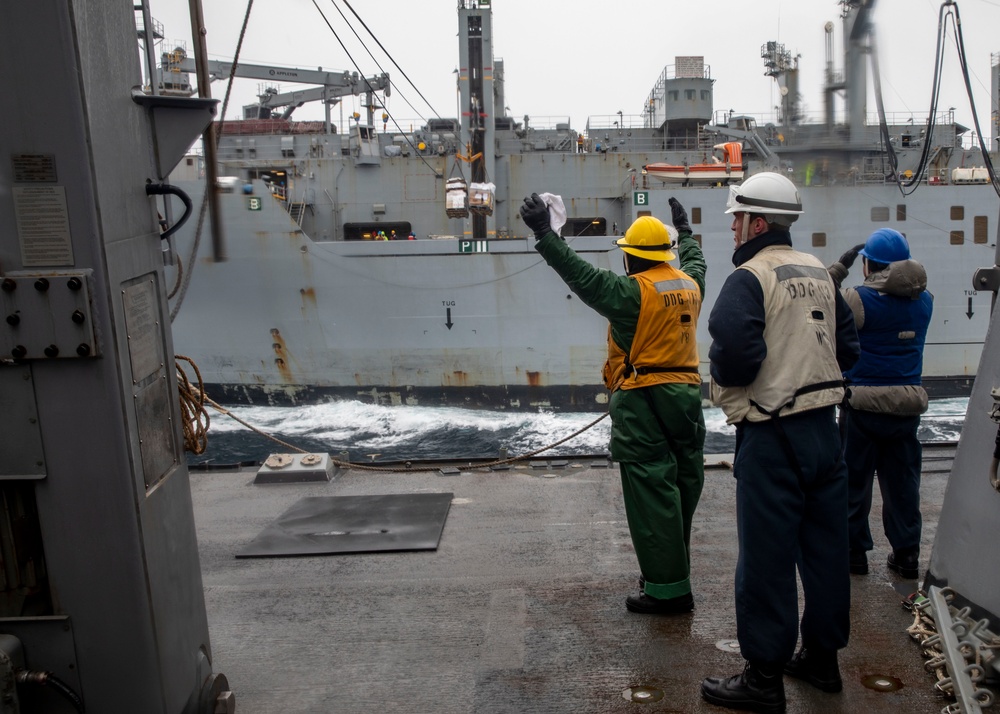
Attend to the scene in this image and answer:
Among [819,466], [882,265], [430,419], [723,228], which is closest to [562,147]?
[723,228]

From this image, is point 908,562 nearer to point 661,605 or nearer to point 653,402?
point 661,605

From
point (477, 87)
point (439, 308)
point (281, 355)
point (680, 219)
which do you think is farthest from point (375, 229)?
point (680, 219)

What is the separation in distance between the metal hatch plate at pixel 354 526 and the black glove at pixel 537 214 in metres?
1.67

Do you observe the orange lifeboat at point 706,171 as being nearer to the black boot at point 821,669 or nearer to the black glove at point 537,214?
the black glove at point 537,214

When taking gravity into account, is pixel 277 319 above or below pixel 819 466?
below

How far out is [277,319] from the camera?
17.1 m

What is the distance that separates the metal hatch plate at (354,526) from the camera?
12.3 ft

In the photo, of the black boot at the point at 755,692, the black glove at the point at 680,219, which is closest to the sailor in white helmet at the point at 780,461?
the black boot at the point at 755,692

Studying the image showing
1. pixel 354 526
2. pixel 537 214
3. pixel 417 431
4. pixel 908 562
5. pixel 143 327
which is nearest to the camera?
pixel 143 327

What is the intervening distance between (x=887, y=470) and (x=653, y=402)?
44.9 inches

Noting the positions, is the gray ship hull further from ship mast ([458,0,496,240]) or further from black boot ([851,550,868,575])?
black boot ([851,550,868,575])

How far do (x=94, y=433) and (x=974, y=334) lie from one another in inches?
780

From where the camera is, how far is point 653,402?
2973 millimetres

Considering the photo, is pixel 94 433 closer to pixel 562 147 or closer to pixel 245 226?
pixel 245 226
